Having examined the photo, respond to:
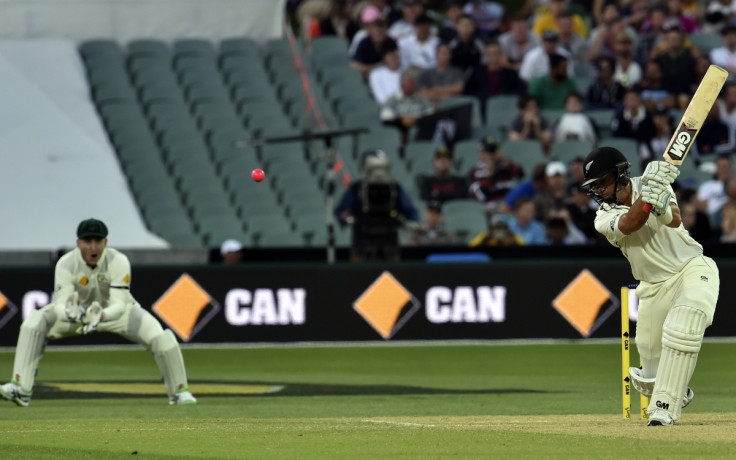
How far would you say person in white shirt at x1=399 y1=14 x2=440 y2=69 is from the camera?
22547mm

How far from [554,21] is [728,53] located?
274cm

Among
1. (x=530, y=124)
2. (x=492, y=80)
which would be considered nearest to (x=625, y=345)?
(x=530, y=124)

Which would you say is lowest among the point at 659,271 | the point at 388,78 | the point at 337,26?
the point at 388,78

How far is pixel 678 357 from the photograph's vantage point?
9.02 m

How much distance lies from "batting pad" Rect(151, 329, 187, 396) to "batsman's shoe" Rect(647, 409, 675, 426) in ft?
15.6

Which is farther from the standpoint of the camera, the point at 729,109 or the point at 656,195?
the point at 729,109

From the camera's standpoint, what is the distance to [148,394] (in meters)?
13.6

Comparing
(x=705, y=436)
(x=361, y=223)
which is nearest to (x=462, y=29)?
(x=361, y=223)

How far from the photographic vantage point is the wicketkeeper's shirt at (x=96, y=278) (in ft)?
40.9

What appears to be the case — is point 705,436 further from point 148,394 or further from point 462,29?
point 462,29

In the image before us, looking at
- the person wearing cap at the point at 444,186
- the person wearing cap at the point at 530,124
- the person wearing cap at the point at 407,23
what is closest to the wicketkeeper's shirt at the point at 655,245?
the person wearing cap at the point at 444,186

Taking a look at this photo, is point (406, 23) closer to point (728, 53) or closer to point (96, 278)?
point (728, 53)

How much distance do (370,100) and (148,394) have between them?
30.7ft

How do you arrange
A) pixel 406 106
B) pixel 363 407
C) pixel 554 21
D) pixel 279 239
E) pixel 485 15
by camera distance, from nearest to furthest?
pixel 363 407, pixel 279 239, pixel 406 106, pixel 554 21, pixel 485 15
